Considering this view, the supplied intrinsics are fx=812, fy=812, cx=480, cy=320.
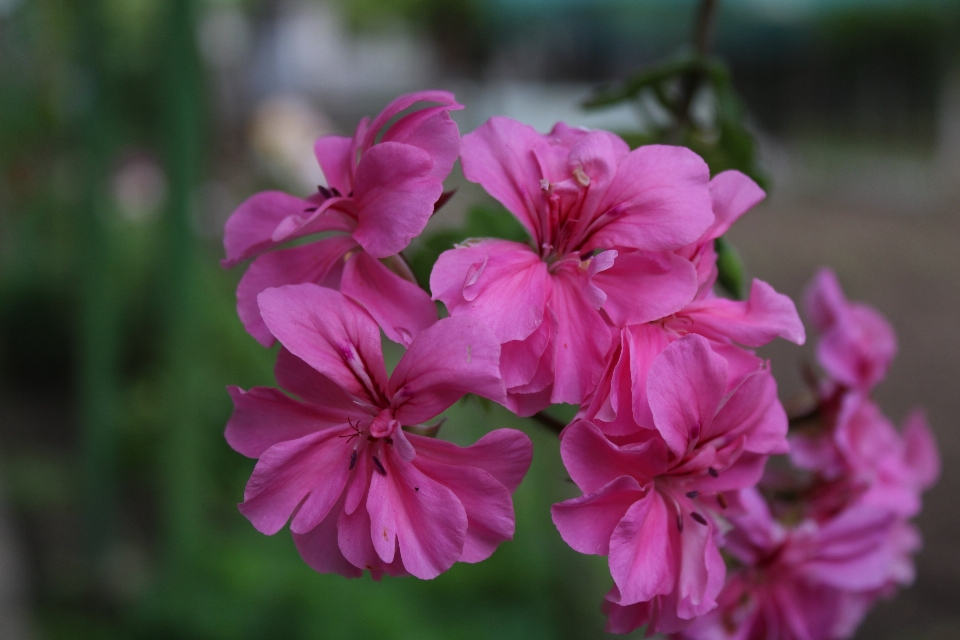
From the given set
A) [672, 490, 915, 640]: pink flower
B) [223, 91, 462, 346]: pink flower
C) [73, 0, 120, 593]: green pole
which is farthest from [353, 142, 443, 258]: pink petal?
[73, 0, 120, 593]: green pole

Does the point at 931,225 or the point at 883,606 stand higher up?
the point at 883,606

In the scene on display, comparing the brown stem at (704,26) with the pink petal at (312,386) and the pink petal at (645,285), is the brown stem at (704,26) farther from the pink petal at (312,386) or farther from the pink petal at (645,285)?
the pink petal at (312,386)

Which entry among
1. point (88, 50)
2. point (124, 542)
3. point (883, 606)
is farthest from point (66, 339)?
point (883, 606)

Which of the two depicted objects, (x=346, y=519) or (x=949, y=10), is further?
(x=949, y=10)

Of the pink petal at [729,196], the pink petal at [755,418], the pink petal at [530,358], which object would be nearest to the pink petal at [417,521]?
the pink petal at [530,358]

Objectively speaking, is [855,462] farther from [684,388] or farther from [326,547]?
[326,547]

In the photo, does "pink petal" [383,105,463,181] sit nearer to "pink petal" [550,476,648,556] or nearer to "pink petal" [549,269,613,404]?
"pink petal" [549,269,613,404]

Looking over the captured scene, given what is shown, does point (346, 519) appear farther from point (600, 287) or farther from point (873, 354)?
point (873, 354)
